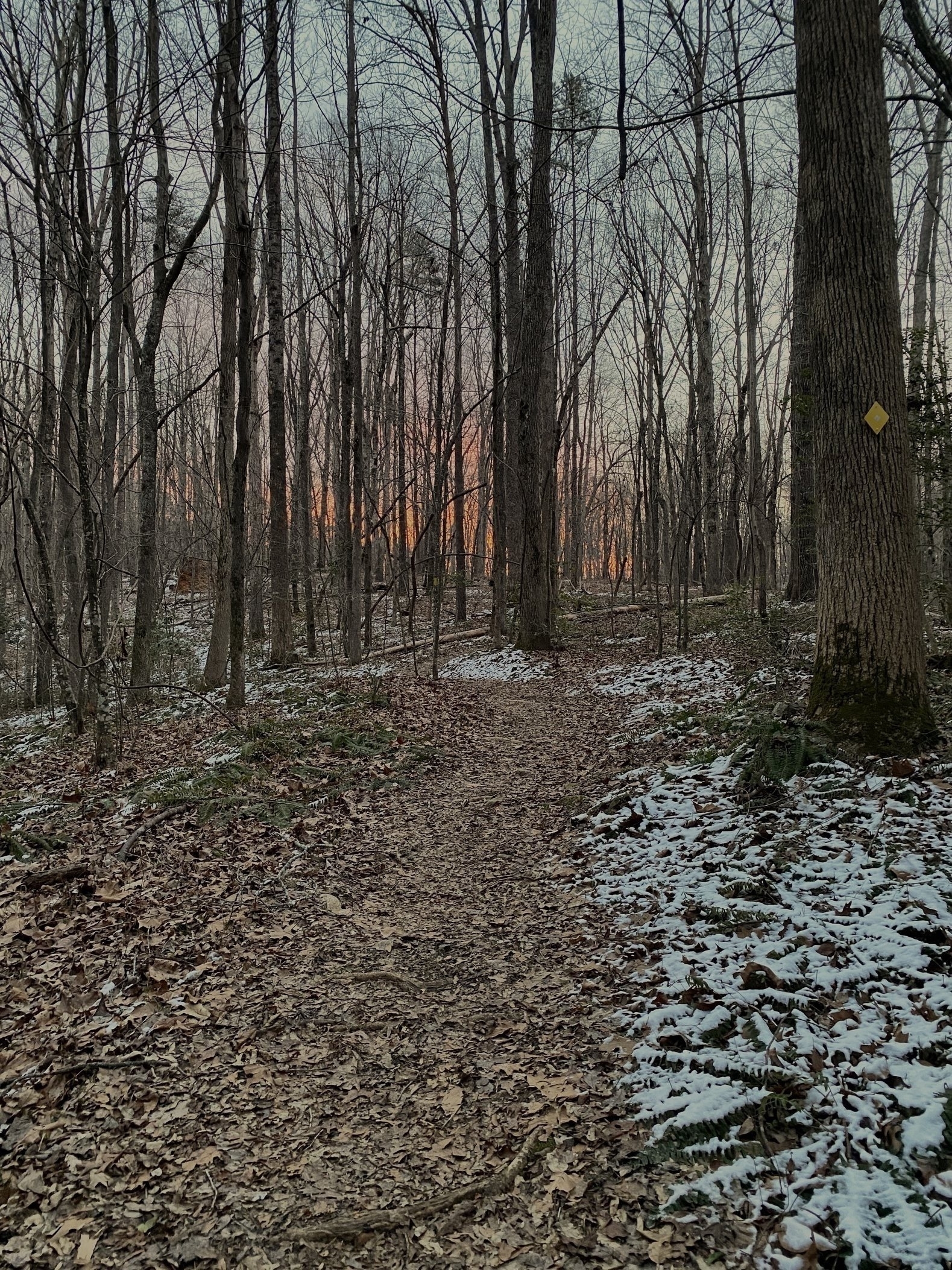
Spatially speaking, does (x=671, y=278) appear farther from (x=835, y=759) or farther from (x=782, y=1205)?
(x=782, y=1205)

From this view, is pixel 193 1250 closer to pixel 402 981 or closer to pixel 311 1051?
pixel 311 1051

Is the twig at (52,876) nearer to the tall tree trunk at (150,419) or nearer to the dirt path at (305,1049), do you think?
the dirt path at (305,1049)

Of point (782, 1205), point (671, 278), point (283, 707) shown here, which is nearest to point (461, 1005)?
point (782, 1205)

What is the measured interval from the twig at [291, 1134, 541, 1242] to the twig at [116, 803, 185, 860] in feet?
9.87

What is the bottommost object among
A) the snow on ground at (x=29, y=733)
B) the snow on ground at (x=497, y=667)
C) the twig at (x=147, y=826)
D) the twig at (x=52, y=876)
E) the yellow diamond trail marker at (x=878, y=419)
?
the snow on ground at (x=29, y=733)

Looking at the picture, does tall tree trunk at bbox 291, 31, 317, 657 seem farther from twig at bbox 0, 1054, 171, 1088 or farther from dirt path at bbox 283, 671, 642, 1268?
twig at bbox 0, 1054, 171, 1088

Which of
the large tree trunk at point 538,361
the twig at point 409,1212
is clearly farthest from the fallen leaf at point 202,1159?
the large tree trunk at point 538,361

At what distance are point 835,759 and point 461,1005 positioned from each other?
9.03 ft

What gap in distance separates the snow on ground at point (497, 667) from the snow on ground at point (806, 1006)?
6.52 m

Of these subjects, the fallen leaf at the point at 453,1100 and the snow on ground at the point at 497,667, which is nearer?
the fallen leaf at the point at 453,1100

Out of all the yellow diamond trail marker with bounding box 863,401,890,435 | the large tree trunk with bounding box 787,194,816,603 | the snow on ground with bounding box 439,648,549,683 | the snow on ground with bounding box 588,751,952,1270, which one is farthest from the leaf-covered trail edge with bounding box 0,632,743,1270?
the large tree trunk with bounding box 787,194,816,603

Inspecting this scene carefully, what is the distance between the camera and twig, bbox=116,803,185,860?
461 cm

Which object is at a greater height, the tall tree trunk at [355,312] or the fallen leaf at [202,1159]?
the tall tree trunk at [355,312]

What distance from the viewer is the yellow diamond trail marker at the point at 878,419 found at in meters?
4.40
